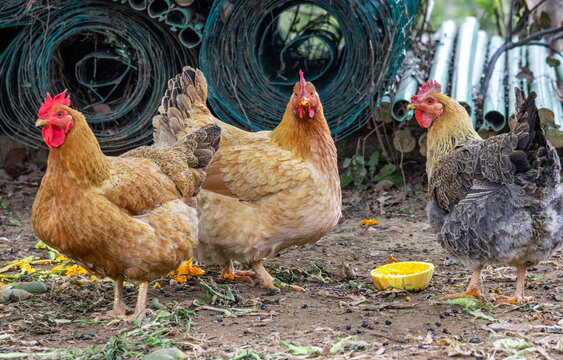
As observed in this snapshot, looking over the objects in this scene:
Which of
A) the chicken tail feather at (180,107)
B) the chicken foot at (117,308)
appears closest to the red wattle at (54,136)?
the chicken foot at (117,308)

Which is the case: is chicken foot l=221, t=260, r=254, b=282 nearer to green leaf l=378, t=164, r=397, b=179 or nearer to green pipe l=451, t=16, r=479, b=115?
green leaf l=378, t=164, r=397, b=179

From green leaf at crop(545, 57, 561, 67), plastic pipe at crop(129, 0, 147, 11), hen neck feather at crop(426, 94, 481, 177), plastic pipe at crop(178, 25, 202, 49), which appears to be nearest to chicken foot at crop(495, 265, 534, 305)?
hen neck feather at crop(426, 94, 481, 177)

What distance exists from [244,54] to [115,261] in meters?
3.61

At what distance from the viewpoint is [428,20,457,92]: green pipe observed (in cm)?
753

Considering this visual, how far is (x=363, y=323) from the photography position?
12.9 feet

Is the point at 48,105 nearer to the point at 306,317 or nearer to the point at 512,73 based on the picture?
the point at 306,317

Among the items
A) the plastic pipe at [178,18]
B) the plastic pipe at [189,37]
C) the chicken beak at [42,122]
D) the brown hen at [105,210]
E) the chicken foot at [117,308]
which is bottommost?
the chicken foot at [117,308]

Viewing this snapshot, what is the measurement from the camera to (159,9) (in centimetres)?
662

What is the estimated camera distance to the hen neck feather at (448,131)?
188 inches

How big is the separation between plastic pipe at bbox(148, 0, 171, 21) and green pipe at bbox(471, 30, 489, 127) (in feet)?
11.5

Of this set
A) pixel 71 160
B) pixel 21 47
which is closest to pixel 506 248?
pixel 71 160

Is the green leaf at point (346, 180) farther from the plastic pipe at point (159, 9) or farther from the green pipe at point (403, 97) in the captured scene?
the plastic pipe at point (159, 9)

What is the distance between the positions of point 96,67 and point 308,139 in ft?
12.4

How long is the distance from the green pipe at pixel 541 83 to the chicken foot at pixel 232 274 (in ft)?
12.1
